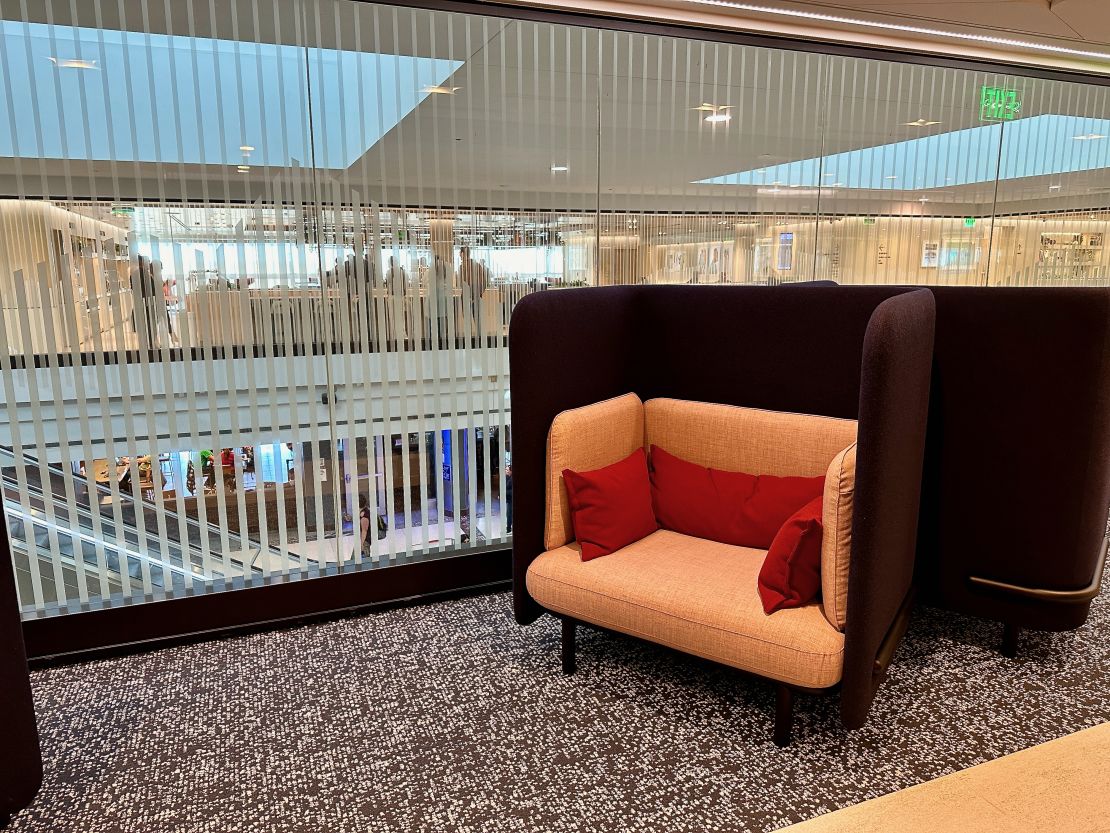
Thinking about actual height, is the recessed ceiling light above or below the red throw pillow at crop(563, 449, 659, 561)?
above

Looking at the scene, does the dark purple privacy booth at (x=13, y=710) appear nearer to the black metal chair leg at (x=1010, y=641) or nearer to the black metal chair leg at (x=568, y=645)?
the black metal chair leg at (x=568, y=645)

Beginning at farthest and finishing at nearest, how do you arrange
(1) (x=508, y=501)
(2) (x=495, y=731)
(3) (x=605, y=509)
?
1. (1) (x=508, y=501)
2. (3) (x=605, y=509)
3. (2) (x=495, y=731)

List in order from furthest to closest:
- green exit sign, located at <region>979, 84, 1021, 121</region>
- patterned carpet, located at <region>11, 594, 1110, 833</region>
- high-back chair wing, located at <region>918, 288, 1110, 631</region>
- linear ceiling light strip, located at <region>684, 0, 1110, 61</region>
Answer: green exit sign, located at <region>979, 84, 1021, 121</region>, linear ceiling light strip, located at <region>684, 0, 1110, 61</region>, high-back chair wing, located at <region>918, 288, 1110, 631</region>, patterned carpet, located at <region>11, 594, 1110, 833</region>

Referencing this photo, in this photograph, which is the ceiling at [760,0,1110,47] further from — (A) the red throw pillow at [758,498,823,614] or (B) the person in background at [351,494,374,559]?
(B) the person in background at [351,494,374,559]

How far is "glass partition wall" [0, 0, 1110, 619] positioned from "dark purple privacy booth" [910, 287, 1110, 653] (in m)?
1.47

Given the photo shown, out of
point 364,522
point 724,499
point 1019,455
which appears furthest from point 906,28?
point 364,522

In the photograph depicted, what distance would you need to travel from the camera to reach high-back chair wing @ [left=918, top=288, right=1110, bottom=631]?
2402 mm

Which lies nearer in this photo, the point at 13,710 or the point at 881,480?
the point at 13,710

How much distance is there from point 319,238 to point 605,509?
1573mm

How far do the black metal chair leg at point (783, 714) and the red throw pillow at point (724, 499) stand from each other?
0.60m

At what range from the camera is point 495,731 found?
2.35m

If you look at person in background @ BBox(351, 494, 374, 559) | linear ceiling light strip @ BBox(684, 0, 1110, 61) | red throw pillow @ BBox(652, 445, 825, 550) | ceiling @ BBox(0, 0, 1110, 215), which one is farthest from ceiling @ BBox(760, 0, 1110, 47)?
person in background @ BBox(351, 494, 374, 559)

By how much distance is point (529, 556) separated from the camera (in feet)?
8.99

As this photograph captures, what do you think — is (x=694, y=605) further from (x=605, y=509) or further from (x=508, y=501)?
(x=508, y=501)
